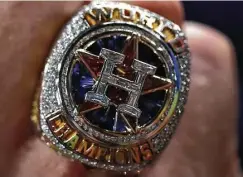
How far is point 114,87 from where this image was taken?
0.65 meters

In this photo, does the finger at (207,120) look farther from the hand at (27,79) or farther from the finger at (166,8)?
the finger at (166,8)

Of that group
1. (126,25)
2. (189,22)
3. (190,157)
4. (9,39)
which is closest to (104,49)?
(126,25)

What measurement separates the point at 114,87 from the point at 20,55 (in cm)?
15

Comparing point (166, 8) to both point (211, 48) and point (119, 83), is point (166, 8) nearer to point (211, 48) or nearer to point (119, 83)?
point (119, 83)

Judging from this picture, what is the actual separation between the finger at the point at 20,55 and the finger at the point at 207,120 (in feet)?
0.65

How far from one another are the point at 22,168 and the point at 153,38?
260 mm

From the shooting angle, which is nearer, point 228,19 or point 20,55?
point 20,55

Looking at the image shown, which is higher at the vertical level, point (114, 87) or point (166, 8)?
point (166, 8)

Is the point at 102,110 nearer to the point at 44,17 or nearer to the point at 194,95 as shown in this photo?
the point at 44,17

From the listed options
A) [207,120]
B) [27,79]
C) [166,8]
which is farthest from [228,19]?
[27,79]

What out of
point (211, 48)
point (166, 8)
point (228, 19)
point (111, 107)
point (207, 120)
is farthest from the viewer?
point (228, 19)

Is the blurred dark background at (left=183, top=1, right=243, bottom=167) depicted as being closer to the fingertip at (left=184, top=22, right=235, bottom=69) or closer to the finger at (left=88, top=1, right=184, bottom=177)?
the fingertip at (left=184, top=22, right=235, bottom=69)

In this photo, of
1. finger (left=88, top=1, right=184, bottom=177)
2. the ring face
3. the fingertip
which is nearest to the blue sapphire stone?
the ring face

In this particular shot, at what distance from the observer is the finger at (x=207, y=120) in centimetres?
87
